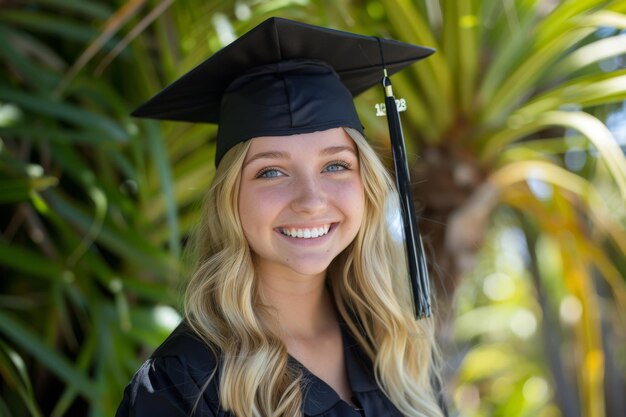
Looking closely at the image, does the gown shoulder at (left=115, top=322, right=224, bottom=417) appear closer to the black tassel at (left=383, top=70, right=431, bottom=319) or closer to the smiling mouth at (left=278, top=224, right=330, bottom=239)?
the smiling mouth at (left=278, top=224, right=330, bottom=239)

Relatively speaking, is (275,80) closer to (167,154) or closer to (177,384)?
(177,384)

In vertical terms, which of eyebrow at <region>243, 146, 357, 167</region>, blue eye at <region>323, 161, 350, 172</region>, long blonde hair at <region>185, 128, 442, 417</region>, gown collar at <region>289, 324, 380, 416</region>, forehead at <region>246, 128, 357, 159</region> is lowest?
gown collar at <region>289, 324, 380, 416</region>

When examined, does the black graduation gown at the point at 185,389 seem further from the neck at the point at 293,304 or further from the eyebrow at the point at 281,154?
the eyebrow at the point at 281,154

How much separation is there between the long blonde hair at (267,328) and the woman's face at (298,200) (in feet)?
0.14

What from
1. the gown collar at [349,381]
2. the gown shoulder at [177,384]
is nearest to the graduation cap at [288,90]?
the gown collar at [349,381]

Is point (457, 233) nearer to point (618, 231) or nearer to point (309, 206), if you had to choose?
point (618, 231)

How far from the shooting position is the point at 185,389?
1.55 meters

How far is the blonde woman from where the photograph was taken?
159cm

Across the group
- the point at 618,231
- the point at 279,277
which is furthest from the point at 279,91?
the point at 618,231

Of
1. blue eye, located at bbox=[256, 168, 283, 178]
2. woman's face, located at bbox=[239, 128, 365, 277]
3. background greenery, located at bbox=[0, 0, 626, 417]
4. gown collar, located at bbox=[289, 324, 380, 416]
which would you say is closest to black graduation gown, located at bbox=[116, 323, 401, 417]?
gown collar, located at bbox=[289, 324, 380, 416]

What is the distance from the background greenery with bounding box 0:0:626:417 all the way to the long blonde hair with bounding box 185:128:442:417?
397mm

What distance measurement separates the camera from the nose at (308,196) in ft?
5.23

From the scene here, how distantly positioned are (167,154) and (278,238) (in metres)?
0.95

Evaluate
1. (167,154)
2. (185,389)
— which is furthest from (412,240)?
(167,154)
